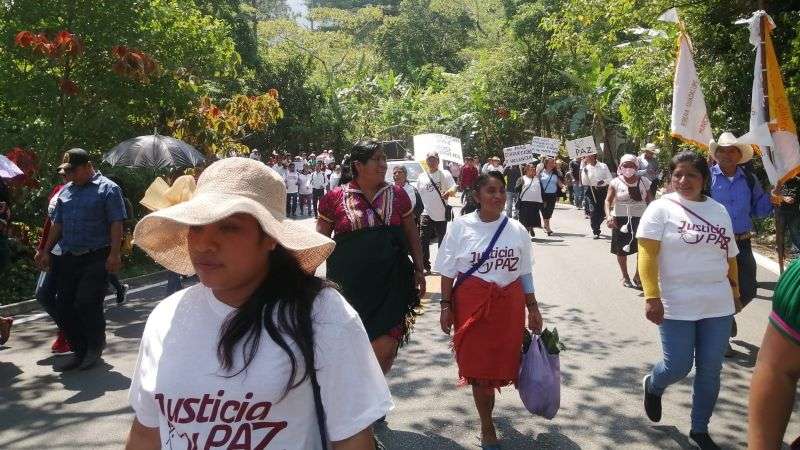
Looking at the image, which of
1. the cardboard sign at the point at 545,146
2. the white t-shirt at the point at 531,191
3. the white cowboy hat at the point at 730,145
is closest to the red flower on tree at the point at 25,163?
the white cowboy hat at the point at 730,145

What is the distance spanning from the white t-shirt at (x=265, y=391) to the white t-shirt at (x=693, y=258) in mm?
2973

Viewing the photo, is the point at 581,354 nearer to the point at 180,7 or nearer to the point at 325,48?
the point at 180,7

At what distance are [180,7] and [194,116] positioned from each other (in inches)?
110

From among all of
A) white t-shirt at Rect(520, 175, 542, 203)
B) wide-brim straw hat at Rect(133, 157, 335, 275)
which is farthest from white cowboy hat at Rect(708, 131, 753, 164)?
white t-shirt at Rect(520, 175, 542, 203)

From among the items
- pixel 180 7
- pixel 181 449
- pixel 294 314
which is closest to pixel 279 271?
pixel 294 314

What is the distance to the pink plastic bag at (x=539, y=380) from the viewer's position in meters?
4.48

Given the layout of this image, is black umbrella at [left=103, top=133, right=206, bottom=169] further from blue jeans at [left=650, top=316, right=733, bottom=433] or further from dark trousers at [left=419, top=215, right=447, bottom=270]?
blue jeans at [left=650, top=316, right=733, bottom=433]

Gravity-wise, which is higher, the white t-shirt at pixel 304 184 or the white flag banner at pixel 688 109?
the white flag banner at pixel 688 109

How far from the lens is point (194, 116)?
49.7 ft

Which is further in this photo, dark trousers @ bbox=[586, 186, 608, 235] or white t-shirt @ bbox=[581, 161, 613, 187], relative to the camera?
white t-shirt @ bbox=[581, 161, 613, 187]

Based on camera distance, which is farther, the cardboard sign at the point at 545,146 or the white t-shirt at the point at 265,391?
the cardboard sign at the point at 545,146

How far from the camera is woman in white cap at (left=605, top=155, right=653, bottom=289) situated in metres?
10.1

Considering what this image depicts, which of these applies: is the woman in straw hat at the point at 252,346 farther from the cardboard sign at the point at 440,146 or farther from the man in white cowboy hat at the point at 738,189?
the cardboard sign at the point at 440,146

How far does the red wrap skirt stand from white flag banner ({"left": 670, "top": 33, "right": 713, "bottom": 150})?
3.15 metres
